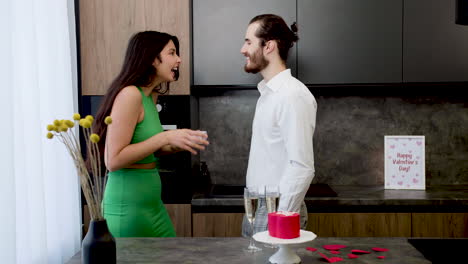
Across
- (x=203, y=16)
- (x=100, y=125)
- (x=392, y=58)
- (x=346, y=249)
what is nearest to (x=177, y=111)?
(x=203, y=16)

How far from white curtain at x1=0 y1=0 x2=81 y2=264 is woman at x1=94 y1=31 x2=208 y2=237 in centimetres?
40

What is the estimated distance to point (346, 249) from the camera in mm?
1609

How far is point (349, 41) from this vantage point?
294 cm

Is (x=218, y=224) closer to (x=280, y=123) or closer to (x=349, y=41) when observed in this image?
(x=280, y=123)

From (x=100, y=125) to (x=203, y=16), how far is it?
46.7 inches

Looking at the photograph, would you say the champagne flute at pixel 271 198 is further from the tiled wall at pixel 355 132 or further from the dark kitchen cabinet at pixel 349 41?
the tiled wall at pixel 355 132

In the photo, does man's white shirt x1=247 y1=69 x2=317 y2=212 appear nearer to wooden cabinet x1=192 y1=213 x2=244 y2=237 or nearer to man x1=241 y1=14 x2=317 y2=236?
man x1=241 y1=14 x2=317 y2=236

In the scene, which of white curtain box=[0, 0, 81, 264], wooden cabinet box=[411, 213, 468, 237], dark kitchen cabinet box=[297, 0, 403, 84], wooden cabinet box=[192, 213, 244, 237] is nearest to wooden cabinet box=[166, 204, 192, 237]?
wooden cabinet box=[192, 213, 244, 237]

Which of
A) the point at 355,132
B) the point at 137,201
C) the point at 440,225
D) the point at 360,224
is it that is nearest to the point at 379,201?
the point at 360,224

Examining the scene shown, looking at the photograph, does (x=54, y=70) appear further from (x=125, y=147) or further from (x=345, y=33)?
(x=345, y=33)

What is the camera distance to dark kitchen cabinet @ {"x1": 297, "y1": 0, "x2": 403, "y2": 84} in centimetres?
292

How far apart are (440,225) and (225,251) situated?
1.60 meters

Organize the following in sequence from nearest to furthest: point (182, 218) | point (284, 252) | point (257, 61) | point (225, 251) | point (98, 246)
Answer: point (98, 246), point (284, 252), point (225, 251), point (257, 61), point (182, 218)

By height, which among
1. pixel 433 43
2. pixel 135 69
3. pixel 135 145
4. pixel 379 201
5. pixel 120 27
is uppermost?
pixel 120 27
